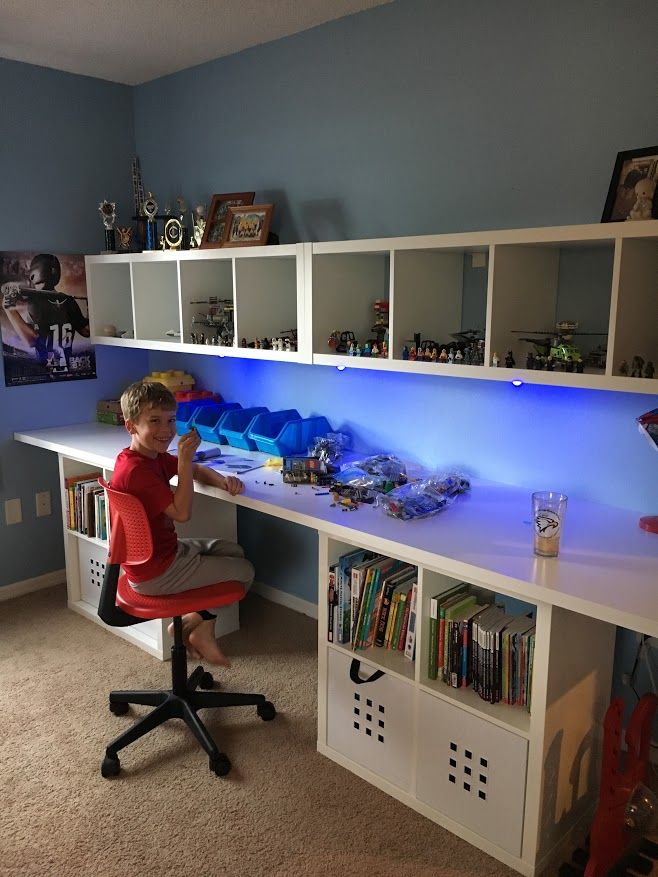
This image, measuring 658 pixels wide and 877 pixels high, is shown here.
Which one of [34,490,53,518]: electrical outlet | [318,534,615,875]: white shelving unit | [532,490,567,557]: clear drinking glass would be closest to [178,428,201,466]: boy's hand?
[318,534,615,875]: white shelving unit

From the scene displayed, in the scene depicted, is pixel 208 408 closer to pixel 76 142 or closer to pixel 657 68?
pixel 76 142

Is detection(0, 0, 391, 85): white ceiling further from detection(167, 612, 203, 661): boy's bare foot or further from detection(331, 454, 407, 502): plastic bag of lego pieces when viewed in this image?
detection(167, 612, 203, 661): boy's bare foot

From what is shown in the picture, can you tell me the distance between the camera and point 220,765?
2236 mm

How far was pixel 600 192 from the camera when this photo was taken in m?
2.14

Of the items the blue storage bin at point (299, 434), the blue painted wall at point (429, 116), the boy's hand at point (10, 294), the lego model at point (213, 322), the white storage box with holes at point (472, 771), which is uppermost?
the blue painted wall at point (429, 116)

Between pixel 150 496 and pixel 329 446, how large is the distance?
85cm

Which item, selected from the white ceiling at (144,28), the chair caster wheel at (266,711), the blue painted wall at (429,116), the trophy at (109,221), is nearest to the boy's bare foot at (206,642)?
the chair caster wheel at (266,711)

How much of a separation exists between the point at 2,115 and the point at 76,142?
36 centimetres

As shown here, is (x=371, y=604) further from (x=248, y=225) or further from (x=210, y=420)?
(x=248, y=225)

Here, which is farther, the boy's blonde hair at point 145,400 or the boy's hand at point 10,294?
the boy's hand at point 10,294

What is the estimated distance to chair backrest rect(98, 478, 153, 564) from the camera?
2158 mm

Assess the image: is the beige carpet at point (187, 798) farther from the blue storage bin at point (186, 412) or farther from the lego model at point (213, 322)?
the lego model at point (213, 322)

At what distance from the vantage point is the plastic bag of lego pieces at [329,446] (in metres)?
2.81

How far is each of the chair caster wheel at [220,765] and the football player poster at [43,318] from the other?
2.05m
